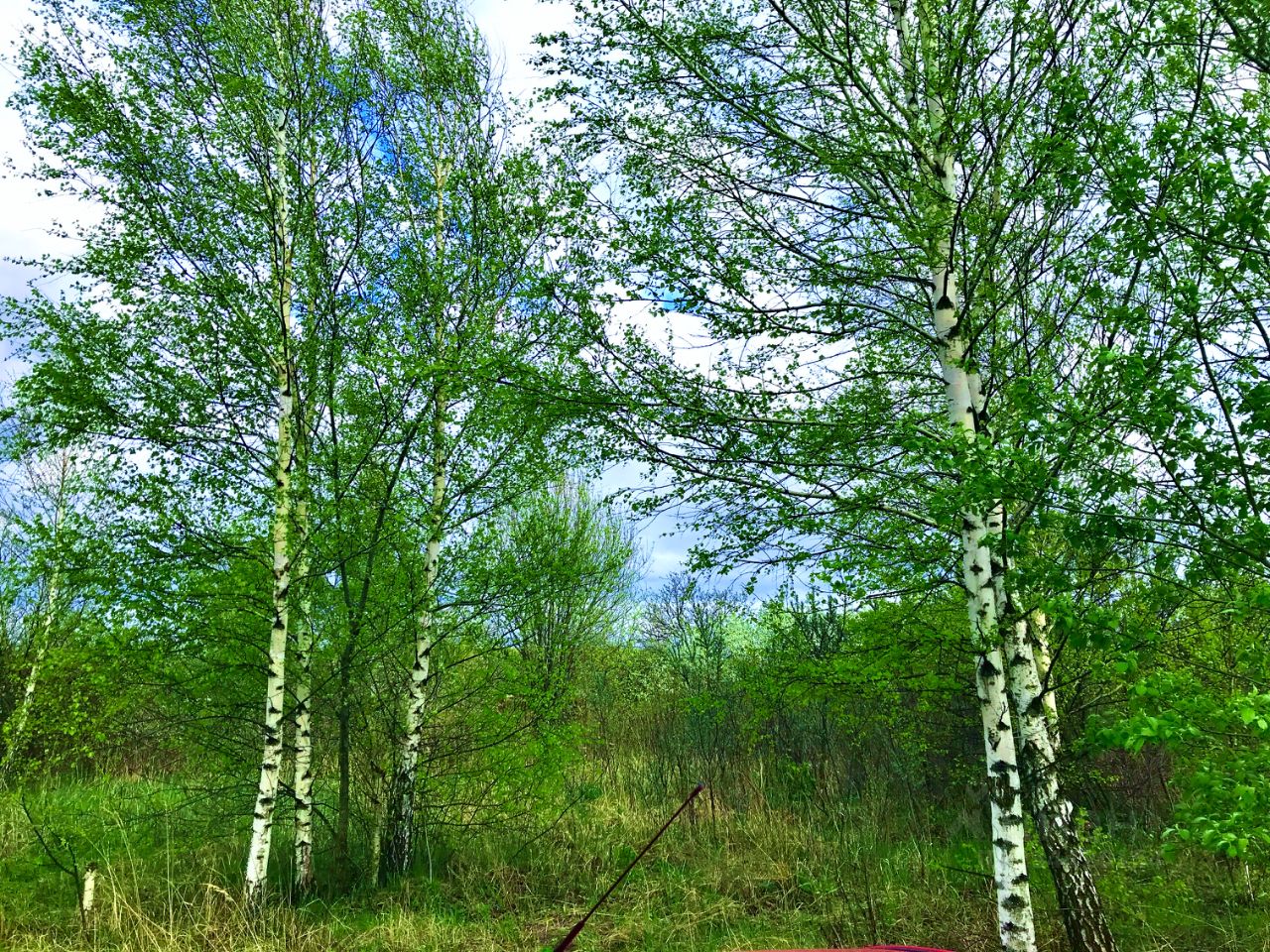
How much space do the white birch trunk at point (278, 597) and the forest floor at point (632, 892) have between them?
15.8 inches

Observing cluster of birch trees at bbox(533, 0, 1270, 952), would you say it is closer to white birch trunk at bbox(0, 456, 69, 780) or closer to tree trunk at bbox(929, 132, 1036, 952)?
tree trunk at bbox(929, 132, 1036, 952)

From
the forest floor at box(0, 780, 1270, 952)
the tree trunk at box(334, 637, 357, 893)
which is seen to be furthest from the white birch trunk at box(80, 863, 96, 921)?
the tree trunk at box(334, 637, 357, 893)

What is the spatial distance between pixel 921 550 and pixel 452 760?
523cm

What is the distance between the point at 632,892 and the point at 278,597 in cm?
441

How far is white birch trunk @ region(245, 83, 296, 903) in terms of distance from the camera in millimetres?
6613

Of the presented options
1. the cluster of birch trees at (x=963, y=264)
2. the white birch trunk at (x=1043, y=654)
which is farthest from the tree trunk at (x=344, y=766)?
the white birch trunk at (x=1043, y=654)

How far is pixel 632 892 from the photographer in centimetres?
772

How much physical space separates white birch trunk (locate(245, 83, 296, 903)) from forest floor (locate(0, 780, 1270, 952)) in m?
0.40

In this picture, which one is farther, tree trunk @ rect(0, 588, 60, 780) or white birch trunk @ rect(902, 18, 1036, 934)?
tree trunk @ rect(0, 588, 60, 780)

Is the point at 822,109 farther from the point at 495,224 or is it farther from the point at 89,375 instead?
the point at 89,375

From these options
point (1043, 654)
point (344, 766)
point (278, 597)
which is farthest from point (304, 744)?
point (1043, 654)

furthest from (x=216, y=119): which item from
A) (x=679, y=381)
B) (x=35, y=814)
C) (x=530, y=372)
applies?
(x=35, y=814)

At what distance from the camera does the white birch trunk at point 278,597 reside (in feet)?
21.7

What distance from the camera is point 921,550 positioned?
216 inches
